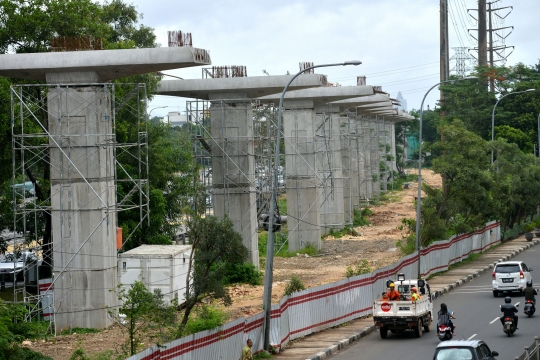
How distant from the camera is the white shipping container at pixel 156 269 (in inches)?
1194

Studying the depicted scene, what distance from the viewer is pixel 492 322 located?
28.8 meters

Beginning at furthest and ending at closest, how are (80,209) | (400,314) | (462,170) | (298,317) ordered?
1. (462,170)
2. (80,209)
3. (298,317)
4. (400,314)

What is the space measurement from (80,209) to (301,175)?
79.3 feet

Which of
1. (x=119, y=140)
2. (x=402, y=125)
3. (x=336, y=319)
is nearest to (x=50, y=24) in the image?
(x=119, y=140)

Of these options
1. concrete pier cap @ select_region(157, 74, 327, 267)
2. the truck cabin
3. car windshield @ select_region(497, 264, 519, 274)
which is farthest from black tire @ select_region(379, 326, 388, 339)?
concrete pier cap @ select_region(157, 74, 327, 267)

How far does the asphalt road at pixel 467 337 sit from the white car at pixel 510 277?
1.48 ft

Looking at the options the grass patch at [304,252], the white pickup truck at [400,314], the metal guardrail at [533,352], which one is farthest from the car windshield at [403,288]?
the grass patch at [304,252]

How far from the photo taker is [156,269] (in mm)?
30453

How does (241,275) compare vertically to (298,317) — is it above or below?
below

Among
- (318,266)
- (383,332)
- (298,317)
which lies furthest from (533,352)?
(318,266)

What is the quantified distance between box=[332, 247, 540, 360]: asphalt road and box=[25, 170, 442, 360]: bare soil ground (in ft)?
18.2

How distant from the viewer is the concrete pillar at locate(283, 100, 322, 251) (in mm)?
51250

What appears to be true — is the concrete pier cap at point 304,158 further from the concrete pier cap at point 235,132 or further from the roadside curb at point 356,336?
the roadside curb at point 356,336

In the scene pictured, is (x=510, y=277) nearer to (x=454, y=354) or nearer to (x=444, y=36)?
(x=454, y=354)
